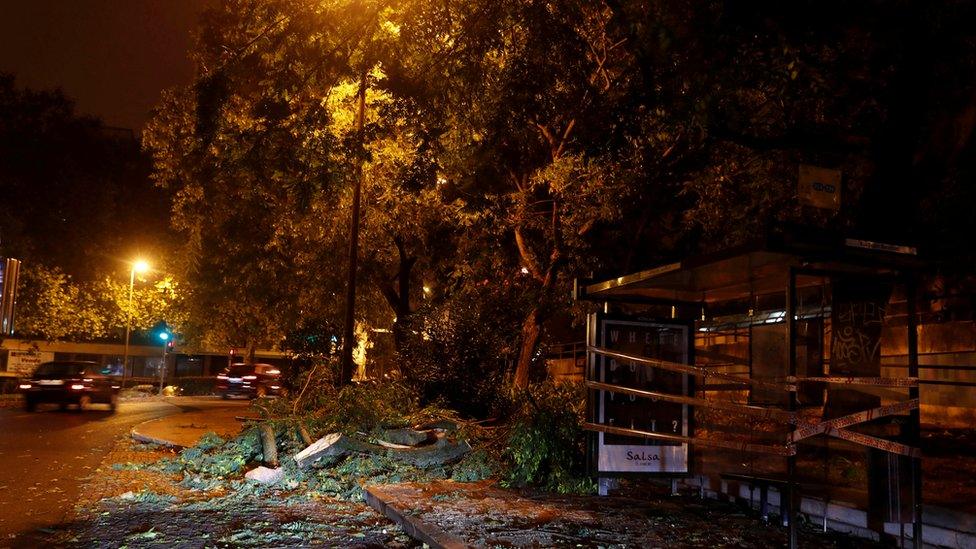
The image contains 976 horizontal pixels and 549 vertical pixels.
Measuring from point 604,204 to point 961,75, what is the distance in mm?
5945

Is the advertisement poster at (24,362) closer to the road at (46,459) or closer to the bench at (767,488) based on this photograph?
the road at (46,459)

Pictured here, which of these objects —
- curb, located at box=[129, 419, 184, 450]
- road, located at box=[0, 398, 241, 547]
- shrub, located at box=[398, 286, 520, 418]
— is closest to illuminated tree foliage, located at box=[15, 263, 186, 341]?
road, located at box=[0, 398, 241, 547]

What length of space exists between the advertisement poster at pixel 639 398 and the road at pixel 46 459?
20.6ft

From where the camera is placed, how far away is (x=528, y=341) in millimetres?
14984

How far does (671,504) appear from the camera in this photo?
8625 millimetres

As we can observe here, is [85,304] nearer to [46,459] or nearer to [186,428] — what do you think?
[186,428]

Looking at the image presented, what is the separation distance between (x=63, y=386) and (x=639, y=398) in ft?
67.8

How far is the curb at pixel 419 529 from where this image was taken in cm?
656

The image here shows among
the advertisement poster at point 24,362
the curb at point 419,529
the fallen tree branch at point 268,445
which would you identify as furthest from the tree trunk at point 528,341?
the advertisement poster at point 24,362

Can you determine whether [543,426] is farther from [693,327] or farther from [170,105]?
[170,105]

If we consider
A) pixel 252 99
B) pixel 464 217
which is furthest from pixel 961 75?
pixel 252 99

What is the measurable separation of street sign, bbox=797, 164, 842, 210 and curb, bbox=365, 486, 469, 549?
443 cm

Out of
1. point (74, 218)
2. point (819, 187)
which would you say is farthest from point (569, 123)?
point (74, 218)

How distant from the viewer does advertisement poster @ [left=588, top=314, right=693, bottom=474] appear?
878 centimetres
